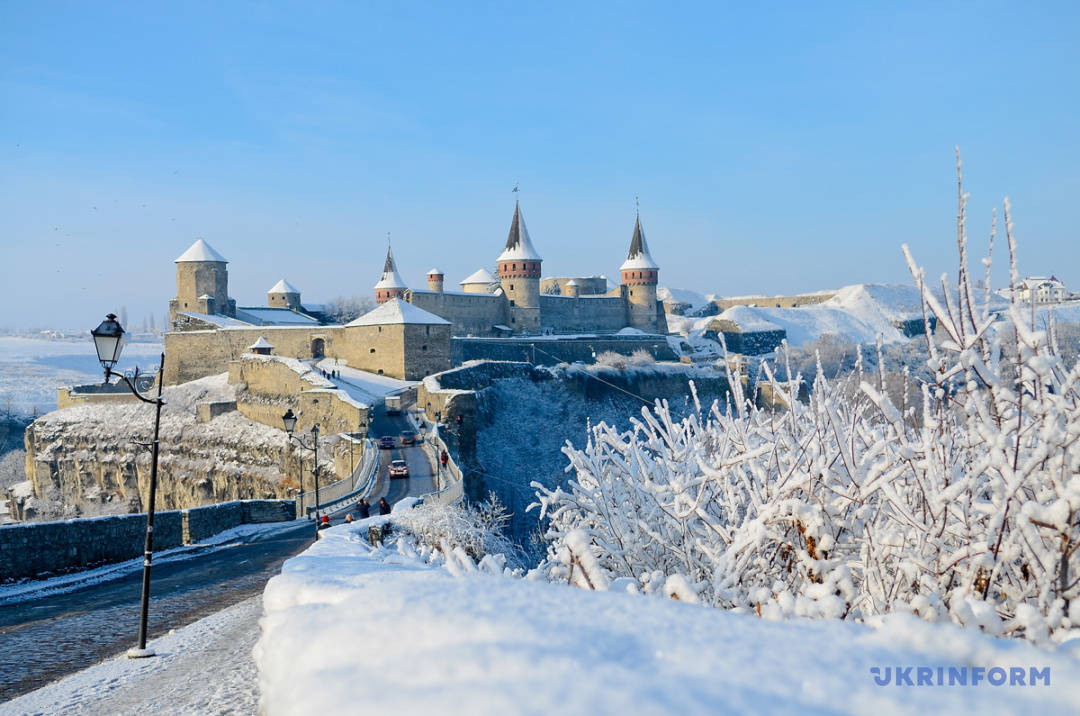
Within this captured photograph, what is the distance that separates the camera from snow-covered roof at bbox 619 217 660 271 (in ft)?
188

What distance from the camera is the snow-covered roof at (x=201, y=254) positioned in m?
46.4

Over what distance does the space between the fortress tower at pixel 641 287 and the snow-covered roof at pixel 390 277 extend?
17.0 metres

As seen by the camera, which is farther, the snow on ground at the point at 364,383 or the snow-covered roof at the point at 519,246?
the snow-covered roof at the point at 519,246

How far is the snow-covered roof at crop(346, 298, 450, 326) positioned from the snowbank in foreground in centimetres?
3325

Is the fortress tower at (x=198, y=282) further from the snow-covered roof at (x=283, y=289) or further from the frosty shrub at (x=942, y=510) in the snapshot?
the frosty shrub at (x=942, y=510)

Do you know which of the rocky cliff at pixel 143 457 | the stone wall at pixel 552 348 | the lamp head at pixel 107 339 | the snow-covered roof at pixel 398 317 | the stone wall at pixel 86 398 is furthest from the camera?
the stone wall at pixel 552 348

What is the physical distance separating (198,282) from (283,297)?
8.40 meters

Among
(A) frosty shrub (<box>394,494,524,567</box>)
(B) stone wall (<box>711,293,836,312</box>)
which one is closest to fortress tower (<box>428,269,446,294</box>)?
(A) frosty shrub (<box>394,494,524,567</box>)

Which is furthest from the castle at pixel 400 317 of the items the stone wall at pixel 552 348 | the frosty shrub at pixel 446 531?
the frosty shrub at pixel 446 531

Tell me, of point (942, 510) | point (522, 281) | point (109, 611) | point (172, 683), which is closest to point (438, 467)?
point (109, 611)

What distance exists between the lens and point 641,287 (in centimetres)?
5741

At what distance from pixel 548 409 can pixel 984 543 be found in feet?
118

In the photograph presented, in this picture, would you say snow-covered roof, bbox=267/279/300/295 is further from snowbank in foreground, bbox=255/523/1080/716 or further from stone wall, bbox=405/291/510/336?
snowbank in foreground, bbox=255/523/1080/716

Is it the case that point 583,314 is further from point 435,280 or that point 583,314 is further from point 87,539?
point 87,539
